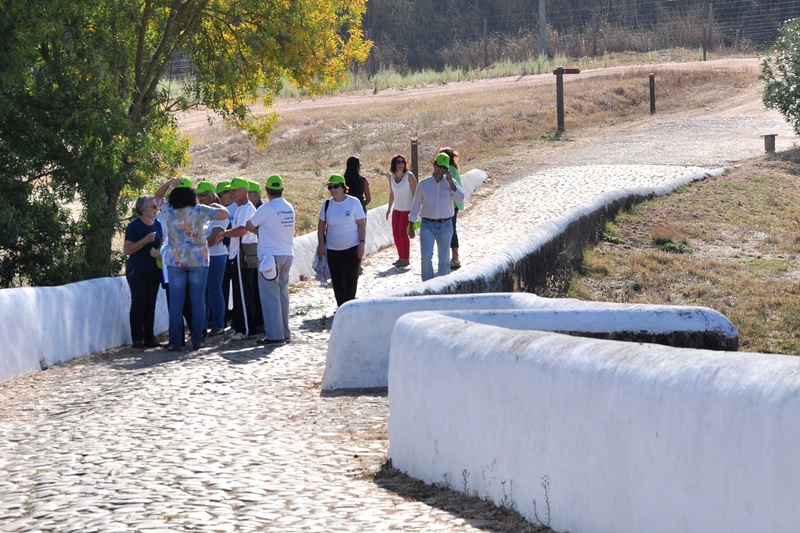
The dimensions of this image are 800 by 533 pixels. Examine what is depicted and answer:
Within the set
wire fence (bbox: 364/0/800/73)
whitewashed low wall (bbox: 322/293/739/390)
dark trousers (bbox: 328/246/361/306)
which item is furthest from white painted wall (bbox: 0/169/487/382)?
wire fence (bbox: 364/0/800/73)

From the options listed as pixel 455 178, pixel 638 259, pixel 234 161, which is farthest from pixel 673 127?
pixel 455 178

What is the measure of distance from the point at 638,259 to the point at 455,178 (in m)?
5.69

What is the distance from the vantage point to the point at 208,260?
12062 millimetres

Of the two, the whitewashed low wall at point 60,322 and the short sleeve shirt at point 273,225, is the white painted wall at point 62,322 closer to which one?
the whitewashed low wall at point 60,322

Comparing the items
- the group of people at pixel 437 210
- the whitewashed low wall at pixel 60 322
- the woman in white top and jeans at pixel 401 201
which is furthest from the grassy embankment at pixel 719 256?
the whitewashed low wall at pixel 60 322

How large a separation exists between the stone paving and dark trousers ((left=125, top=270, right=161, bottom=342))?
0.78ft

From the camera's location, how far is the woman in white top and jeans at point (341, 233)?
1265 centimetres

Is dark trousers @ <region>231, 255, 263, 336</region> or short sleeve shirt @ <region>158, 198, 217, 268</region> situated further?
dark trousers @ <region>231, 255, 263, 336</region>

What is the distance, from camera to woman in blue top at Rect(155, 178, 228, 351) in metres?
11.9

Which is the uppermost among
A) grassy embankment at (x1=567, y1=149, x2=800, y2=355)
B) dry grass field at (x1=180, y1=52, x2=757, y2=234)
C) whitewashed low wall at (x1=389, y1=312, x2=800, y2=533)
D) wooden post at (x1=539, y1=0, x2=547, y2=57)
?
wooden post at (x1=539, y1=0, x2=547, y2=57)

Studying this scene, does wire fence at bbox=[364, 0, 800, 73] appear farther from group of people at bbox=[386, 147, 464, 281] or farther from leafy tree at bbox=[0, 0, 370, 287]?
group of people at bbox=[386, 147, 464, 281]

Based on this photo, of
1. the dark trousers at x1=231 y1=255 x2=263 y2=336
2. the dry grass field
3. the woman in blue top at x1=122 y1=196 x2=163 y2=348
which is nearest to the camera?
the woman in blue top at x1=122 y1=196 x2=163 y2=348

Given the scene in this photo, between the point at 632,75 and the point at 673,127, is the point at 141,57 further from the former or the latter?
the point at 632,75

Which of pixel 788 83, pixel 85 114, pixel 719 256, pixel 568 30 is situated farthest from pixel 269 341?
pixel 568 30
